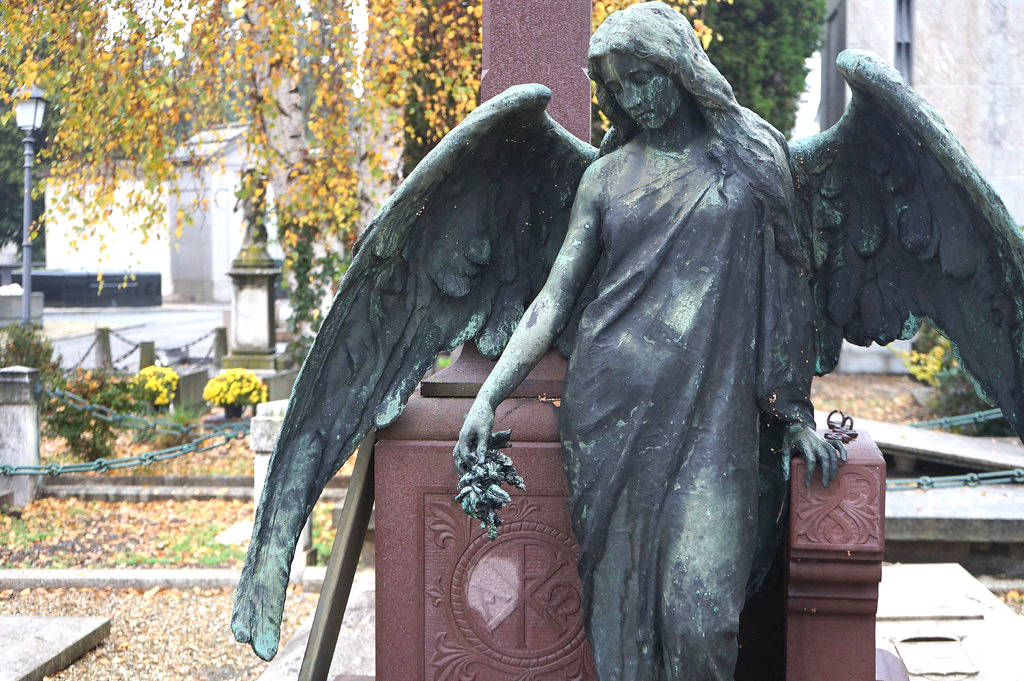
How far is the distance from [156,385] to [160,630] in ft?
18.4

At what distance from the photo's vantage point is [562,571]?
3.33 metres

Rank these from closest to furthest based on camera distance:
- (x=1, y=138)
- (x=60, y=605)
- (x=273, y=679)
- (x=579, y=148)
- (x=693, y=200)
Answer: (x=693, y=200)
(x=579, y=148)
(x=273, y=679)
(x=60, y=605)
(x=1, y=138)

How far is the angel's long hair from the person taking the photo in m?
2.73

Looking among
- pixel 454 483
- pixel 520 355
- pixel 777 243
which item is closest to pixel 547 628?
pixel 454 483

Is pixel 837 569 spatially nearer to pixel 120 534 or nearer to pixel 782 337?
pixel 782 337

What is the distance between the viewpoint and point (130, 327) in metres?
27.5

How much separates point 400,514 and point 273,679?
1.66m

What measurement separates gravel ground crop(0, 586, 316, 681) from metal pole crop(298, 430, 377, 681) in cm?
228

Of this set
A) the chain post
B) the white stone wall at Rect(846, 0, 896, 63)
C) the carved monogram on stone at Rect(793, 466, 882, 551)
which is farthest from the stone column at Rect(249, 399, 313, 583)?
the white stone wall at Rect(846, 0, 896, 63)

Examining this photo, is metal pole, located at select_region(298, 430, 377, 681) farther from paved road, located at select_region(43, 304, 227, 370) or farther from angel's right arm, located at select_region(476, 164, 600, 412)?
paved road, located at select_region(43, 304, 227, 370)

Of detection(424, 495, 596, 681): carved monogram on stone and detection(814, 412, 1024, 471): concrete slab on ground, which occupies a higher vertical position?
detection(424, 495, 596, 681): carved monogram on stone

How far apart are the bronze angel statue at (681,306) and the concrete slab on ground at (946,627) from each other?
75.8 inches

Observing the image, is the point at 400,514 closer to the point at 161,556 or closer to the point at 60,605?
the point at 60,605

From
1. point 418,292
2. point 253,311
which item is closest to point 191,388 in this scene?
point 253,311
